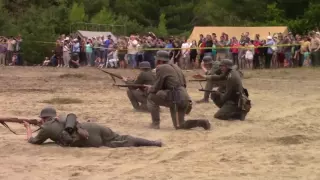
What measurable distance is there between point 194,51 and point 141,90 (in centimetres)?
A: 1509

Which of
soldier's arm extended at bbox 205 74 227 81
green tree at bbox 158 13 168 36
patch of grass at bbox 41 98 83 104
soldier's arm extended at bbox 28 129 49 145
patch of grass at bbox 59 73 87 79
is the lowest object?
patch of grass at bbox 59 73 87 79

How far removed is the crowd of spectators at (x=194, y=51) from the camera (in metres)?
31.0

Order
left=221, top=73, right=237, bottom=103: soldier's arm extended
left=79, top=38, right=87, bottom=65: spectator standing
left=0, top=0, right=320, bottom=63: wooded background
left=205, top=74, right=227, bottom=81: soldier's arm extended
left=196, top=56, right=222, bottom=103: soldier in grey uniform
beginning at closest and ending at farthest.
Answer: left=221, top=73, right=237, bottom=103: soldier's arm extended → left=205, top=74, right=227, bottom=81: soldier's arm extended → left=196, top=56, right=222, bottom=103: soldier in grey uniform → left=79, top=38, right=87, bottom=65: spectator standing → left=0, top=0, right=320, bottom=63: wooded background

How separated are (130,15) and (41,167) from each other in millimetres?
53509

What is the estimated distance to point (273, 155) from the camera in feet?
36.0

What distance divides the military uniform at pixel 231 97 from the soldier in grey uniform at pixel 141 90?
173cm

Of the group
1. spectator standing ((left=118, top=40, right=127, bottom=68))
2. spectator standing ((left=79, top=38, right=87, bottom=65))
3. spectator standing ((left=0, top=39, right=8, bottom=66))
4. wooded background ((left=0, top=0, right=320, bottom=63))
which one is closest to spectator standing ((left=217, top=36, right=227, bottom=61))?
spectator standing ((left=118, top=40, right=127, bottom=68))

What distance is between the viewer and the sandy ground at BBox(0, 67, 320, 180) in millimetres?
9641

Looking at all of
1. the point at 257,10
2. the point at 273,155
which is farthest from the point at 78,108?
the point at 257,10

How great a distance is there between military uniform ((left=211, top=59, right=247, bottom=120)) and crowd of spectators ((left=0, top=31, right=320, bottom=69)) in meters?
14.8

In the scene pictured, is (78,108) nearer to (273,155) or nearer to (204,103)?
(204,103)

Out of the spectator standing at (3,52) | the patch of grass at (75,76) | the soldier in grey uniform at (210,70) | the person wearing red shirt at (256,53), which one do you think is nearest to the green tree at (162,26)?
the spectator standing at (3,52)

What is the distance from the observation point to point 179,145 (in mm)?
12234

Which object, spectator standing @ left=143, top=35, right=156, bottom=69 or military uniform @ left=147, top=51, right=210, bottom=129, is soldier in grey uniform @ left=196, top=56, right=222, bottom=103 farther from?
spectator standing @ left=143, top=35, right=156, bottom=69
